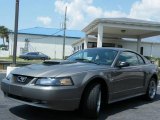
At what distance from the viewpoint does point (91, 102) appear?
6.10 meters

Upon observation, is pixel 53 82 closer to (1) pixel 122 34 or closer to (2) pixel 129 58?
(2) pixel 129 58

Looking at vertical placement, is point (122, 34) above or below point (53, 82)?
above

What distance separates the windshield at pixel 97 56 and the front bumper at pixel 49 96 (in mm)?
1548

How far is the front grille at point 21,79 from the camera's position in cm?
582

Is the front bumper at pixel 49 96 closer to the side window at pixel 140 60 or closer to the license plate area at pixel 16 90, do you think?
the license plate area at pixel 16 90

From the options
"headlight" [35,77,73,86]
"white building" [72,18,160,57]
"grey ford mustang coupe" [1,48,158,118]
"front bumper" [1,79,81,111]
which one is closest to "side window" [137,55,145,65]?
"grey ford mustang coupe" [1,48,158,118]

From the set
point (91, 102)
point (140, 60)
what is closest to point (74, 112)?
point (91, 102)

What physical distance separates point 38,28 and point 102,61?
6276 centimetres

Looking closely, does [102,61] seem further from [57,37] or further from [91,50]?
[57,37]

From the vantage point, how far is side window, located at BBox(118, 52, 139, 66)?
25.0 ft

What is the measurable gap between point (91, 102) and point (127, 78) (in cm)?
164

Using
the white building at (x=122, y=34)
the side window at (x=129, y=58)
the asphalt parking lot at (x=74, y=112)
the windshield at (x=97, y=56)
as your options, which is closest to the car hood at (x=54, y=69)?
the windshield at (x=97, y=56)

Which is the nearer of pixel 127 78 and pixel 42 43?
pixel 127 78

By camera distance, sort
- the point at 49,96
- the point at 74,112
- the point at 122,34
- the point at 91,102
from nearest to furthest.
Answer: the point at 49,96 < the point at 91,102 < the point at 74,112 < the point at 122,34
